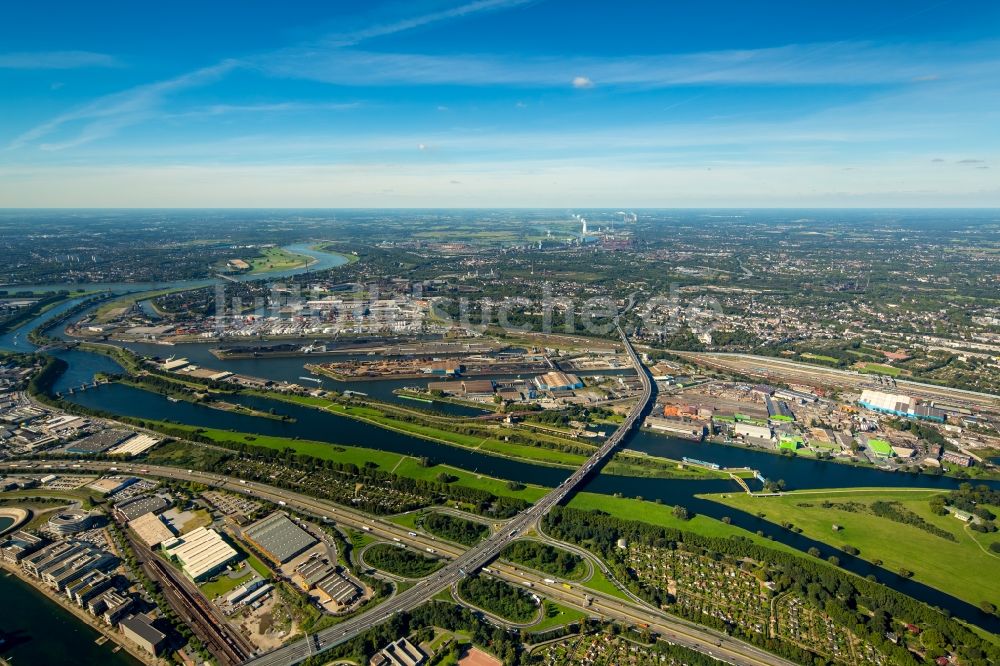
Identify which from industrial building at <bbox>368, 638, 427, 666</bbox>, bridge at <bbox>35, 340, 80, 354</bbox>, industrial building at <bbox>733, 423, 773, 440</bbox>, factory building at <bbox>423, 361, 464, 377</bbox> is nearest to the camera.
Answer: industrial building at <bbox>368, 638, 427, 666</bbox>

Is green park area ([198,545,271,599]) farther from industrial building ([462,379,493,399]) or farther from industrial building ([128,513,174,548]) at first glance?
industrial building ([462,379,493,399])

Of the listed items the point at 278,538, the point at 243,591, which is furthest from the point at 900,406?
the point at 243,591

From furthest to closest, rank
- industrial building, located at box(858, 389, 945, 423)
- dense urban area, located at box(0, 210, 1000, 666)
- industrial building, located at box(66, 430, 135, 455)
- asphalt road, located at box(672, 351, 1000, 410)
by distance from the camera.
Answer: asphalt road, located at box(672, 351, 1000, 410) → industrial building, located at box(858, 389, 945, 423) → industrial building, located at box(66, 430, 135, 455) → dense urban area, located at box(0, 210, 1000, 666)

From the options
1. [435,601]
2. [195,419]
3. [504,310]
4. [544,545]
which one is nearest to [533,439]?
[544,545]

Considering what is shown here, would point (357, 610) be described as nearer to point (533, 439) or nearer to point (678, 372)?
point (533, 439)

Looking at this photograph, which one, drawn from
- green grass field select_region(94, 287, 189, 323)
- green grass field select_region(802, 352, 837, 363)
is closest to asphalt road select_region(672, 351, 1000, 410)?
green grass field select_region(802, 352, 837, 363)

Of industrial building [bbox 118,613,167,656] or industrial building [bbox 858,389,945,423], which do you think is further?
industrial building [bbox 858,389,945,423]

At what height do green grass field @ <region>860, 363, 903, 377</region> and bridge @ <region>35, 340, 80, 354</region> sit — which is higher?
bridge @ <region>35, 340, 80, 354</region>
